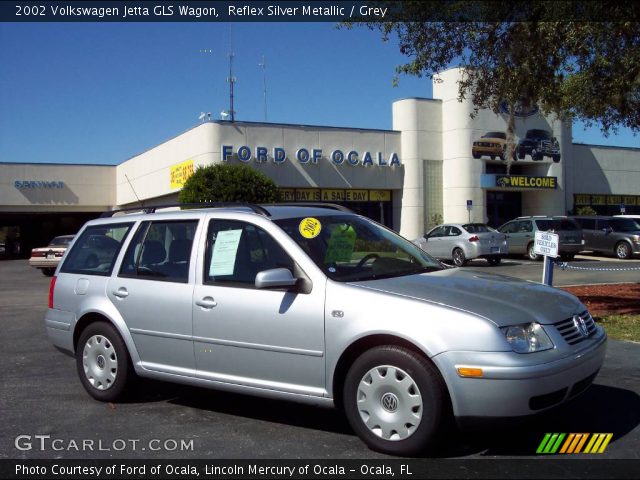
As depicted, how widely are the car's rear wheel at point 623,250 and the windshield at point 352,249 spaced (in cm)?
2259

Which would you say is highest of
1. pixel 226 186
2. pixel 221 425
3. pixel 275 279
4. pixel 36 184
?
pixel 36 184

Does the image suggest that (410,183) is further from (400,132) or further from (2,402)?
(2,402)

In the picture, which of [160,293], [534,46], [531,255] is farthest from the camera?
[531,255]

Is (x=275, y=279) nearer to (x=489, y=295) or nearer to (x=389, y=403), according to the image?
(x=389, y=403)

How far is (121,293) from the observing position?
235 inches

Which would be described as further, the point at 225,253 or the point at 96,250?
the point at 96,250

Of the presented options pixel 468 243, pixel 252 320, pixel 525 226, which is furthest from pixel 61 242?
pixel 252 320

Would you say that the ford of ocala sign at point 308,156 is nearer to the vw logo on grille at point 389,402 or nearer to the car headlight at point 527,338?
the vw logo on grille at point 389,402

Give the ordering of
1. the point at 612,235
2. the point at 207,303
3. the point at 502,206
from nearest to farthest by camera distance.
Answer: the point at 207,303, the point at 612,235, the point at 502,206

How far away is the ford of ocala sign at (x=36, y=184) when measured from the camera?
40.7 meters

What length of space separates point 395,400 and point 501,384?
0.70 meters

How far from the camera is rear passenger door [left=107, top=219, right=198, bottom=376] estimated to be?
18.1 feet

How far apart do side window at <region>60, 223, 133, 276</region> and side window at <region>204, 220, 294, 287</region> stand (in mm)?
1261

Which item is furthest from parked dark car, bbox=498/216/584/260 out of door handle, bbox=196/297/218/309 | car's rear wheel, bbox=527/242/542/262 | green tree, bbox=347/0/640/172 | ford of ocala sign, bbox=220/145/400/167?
door handle, bbox=196/297/218/309
